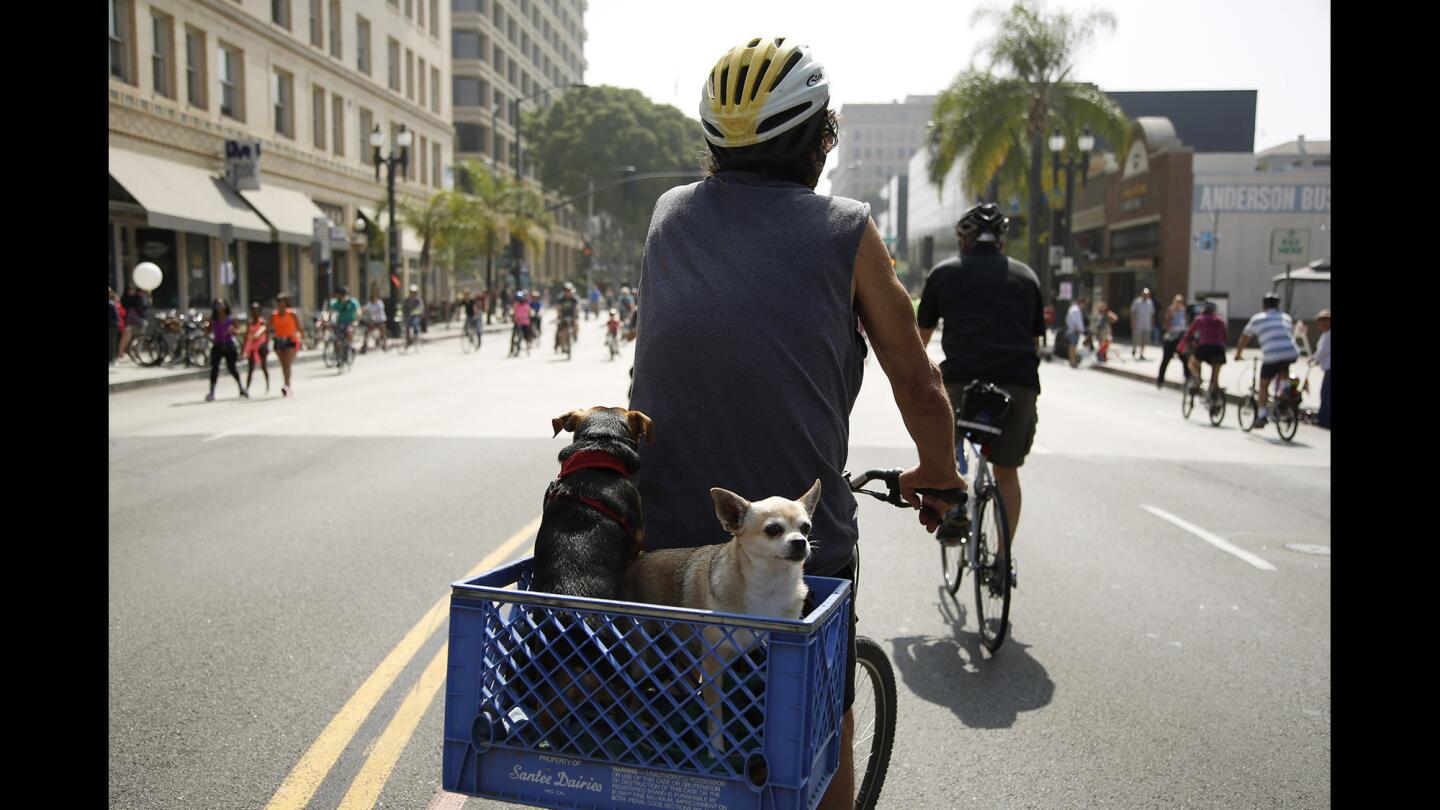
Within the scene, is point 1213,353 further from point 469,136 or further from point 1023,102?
point 469,136

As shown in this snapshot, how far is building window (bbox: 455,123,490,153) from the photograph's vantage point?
75.4m

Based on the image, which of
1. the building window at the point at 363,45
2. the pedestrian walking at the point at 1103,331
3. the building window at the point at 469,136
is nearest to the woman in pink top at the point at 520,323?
the pedestrian walking at the point at 1103,331

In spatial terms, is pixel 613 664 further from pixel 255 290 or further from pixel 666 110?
pixel 666 110

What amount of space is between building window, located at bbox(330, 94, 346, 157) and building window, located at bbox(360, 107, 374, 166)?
214 cm

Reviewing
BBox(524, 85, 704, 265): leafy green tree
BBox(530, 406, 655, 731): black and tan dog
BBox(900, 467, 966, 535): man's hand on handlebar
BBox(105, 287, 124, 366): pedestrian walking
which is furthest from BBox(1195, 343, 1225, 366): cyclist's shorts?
BBox(524, 85, 704, 265): leafy green tree

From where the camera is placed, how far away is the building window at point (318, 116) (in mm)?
42594

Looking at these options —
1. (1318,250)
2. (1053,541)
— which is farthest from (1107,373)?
(1053,541)

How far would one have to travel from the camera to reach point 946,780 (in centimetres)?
430

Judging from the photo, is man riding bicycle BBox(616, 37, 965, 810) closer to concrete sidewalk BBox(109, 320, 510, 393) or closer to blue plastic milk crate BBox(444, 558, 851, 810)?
blue plastic milk crate BBox(444, 558, 851, 810)

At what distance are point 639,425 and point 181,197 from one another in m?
31.1

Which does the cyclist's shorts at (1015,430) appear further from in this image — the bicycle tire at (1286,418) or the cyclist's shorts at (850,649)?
the bicycle tire at (1286,418)

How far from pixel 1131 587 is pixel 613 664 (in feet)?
19.0

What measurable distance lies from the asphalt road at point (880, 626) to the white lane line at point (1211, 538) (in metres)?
0.05

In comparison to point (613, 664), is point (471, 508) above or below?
below
